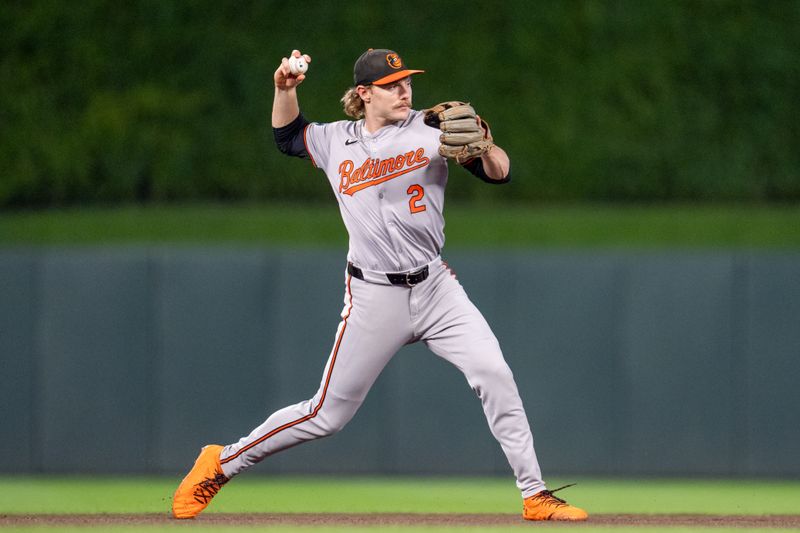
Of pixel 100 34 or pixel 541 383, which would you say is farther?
pixel 100 34

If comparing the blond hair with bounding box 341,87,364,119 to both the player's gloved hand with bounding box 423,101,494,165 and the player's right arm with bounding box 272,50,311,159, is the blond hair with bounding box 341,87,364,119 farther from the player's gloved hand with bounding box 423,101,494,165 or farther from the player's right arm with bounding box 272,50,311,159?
the player's gloved hand with bounding box 423,101,494,165

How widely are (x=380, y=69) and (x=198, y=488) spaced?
5.75 feet

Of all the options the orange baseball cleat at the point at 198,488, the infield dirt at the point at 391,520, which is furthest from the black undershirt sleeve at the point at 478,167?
the orange baseball cleat at the point at 198,488

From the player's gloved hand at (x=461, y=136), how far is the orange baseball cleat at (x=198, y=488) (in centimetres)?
153

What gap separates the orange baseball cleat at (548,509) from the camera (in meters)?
4.82

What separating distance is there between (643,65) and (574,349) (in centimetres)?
260

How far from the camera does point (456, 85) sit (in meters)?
9.09

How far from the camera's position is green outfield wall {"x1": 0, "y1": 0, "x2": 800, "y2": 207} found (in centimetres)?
902

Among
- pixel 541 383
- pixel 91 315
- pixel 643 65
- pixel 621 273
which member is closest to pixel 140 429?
pixel 91 315

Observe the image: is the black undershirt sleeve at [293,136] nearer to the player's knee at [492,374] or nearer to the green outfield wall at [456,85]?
the player's knee at [492,374]

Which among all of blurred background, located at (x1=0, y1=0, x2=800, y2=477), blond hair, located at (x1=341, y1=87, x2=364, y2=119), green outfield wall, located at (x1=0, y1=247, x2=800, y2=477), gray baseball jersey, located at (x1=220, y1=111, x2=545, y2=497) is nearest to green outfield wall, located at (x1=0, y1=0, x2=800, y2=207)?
blurred background, located at (x1=0, y1=0, x2=800, y2=477)

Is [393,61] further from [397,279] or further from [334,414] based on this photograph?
[334,414]

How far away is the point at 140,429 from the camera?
24.5ft

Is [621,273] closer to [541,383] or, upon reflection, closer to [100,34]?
[541,383]
